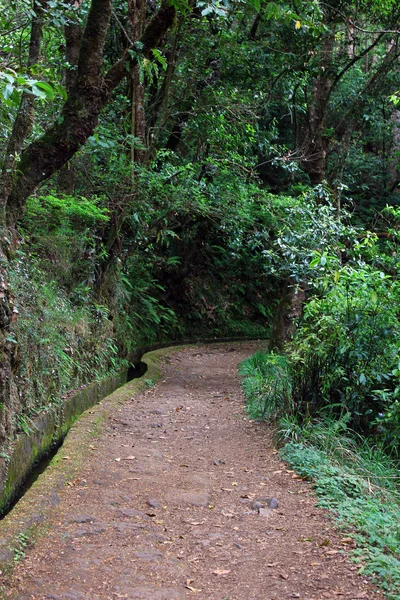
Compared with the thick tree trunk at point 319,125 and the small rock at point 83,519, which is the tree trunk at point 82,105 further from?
the thick tree trunk at point 319,125

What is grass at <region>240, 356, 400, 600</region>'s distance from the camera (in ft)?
12.0

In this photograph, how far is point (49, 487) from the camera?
497cm

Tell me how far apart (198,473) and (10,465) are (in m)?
1.75


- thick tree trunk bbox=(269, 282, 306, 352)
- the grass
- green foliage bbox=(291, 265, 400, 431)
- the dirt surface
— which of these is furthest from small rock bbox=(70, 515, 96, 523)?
thick tree trunk bbox=(269, 282, 306, 352)

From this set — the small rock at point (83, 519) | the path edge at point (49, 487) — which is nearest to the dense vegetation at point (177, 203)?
the path edge at point (49, 487)

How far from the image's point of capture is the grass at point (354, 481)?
3668 mm

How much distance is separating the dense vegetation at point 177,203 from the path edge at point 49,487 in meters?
0.50

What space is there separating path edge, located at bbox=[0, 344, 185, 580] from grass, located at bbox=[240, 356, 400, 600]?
206 centimetres

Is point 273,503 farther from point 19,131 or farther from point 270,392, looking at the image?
point 19,131

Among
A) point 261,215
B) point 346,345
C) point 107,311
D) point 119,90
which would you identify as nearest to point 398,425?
point 346,345

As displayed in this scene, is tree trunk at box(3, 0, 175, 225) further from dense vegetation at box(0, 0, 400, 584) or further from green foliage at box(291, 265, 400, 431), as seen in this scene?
green foliage at box(291, 265, 400, 431)

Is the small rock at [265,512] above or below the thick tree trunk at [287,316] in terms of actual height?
below

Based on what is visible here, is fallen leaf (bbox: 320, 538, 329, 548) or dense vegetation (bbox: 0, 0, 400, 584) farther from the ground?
dense vegetation (bbox: 0, 0, 400, 584)

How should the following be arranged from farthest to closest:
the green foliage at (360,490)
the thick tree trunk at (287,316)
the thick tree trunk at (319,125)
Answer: the thick tree trunk at (319,125) → the thick tree trunk at (287,316) → the green foliage at (360,490)
